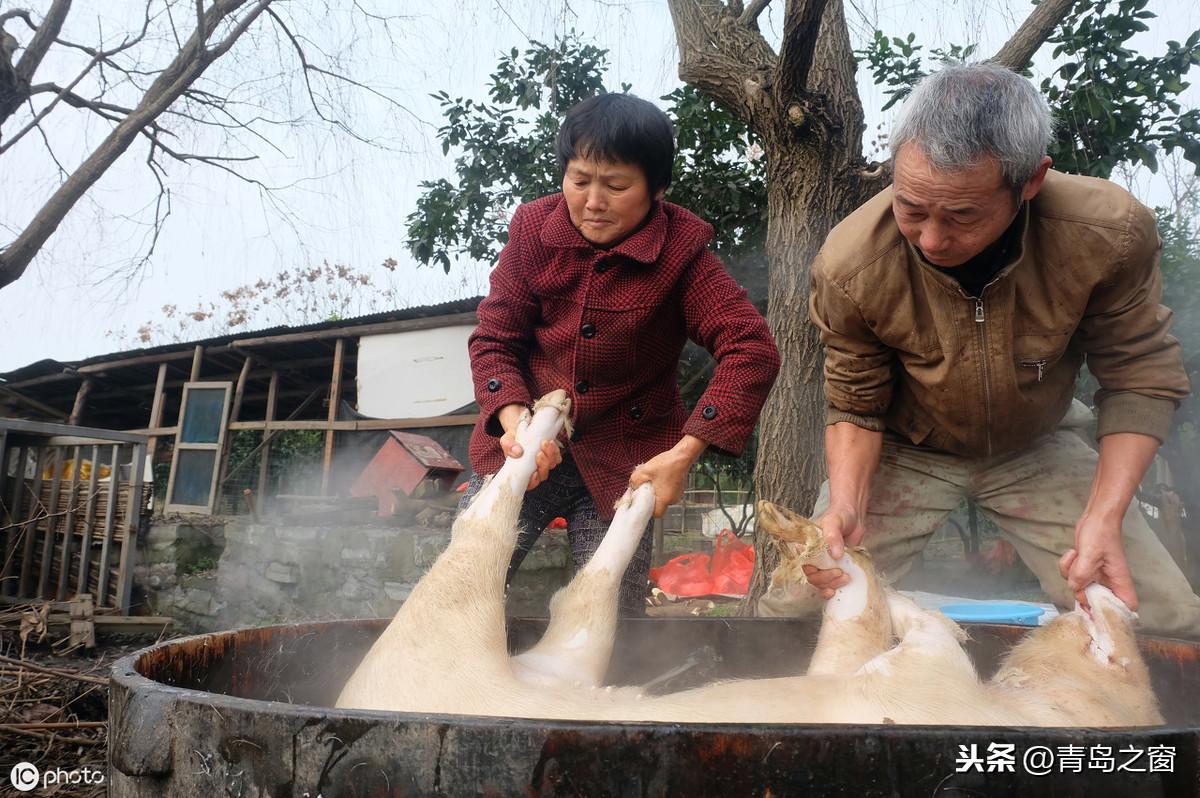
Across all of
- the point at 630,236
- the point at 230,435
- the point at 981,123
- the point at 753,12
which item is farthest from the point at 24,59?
the point at 981,123

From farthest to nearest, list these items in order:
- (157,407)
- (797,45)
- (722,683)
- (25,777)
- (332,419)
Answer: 1. (157,407)
2. (332,419)
3. (797,45)
4. (25,777)
5. (722,683)

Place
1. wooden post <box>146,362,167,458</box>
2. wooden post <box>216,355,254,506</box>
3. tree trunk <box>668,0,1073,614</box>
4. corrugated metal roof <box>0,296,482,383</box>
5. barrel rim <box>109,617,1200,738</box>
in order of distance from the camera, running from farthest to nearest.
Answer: wooden post <box>146,362,167,458</box> → wooden post <box>216,355,254,506</box> → corrugated metal roof <box>0,296,482,383</box> → tree trunk <box>668,0,1073,614</box> → barrel rim <box>109,617,1200,738</box>

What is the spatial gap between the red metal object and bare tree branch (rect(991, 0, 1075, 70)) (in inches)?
230

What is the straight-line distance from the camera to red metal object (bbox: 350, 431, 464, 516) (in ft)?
27.0

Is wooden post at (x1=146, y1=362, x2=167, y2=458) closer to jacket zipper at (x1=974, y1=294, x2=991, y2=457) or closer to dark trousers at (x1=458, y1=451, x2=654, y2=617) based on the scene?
dark trousers at (x1=458, y1=451, x2=654, y2=617)

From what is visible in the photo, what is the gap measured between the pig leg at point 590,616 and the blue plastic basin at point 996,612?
9.04 ft

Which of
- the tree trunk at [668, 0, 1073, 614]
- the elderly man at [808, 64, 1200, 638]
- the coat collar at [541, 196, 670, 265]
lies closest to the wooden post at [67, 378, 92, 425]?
the tree trunk at [668, 0, 1073, 614]

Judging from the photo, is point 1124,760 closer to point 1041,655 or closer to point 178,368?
point 1041,655

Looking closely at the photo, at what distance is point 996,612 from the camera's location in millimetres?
4293

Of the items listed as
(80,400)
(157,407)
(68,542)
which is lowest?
(68,542)

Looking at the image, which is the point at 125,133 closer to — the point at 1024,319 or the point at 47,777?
the point at 47,777

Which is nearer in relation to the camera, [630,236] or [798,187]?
[630,236]

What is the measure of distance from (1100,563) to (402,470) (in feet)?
23.4

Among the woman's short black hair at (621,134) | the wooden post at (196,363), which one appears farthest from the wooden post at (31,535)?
the woman's short black hair at (621,134)
